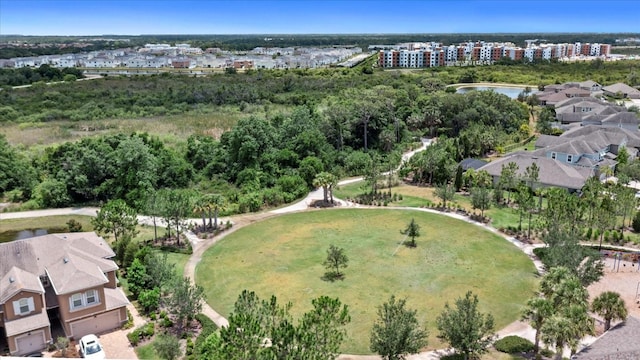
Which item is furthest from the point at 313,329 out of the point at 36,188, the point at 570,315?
the point at 36,188

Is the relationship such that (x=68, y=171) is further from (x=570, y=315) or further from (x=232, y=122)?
(x=570, y=315)

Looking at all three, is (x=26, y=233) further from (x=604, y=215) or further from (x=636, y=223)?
(x=636, y=223)

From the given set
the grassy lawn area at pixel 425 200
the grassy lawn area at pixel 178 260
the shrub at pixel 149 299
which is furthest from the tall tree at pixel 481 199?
the shrub at pixel 149 299

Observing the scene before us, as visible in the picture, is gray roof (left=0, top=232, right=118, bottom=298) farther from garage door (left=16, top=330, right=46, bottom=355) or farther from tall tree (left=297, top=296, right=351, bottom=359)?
tall tree (left=297, top=296, right=351, bottom=359)

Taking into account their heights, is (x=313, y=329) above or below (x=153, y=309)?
above

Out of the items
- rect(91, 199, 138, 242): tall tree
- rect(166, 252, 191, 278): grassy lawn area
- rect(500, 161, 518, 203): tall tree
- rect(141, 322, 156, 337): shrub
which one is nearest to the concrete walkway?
rect(166, 252, 191, 278): grassy lawn area

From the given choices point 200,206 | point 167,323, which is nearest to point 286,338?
point 167,323

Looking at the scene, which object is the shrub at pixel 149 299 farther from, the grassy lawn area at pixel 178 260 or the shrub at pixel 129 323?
the grassy lawn area at pixel 178 260

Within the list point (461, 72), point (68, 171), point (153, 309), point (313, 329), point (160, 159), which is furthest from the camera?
point (461, 72)
